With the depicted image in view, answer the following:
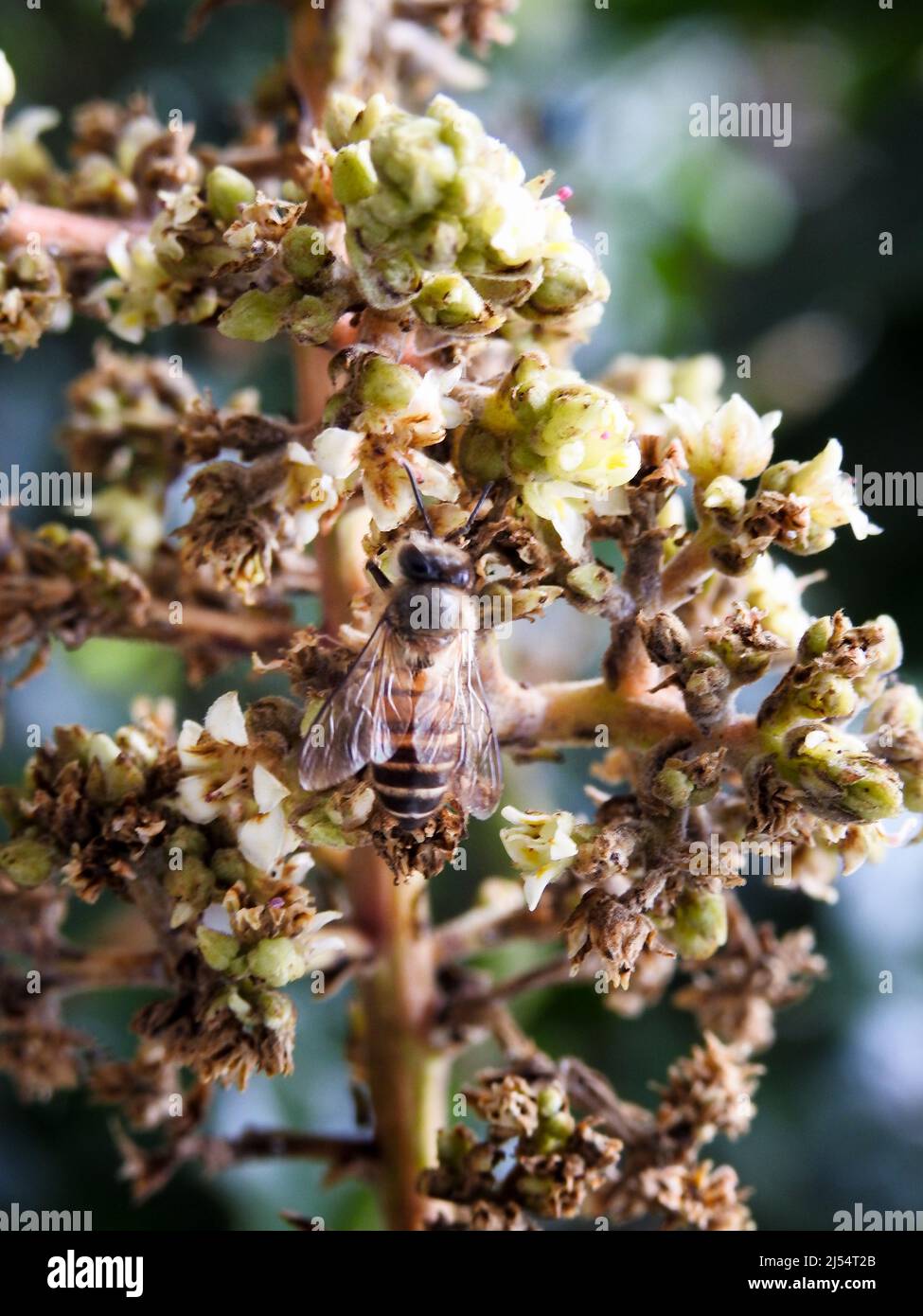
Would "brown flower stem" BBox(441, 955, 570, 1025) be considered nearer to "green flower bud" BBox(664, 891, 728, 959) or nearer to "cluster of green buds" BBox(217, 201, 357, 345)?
"green flower bud" BBox(664, 891, 728, 959)

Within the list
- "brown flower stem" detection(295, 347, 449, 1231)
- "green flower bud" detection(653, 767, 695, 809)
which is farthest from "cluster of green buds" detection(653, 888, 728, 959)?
"brown flower stem" detection(295, 347, 449, 1231)

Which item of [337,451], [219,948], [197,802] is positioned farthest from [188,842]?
[337,451]

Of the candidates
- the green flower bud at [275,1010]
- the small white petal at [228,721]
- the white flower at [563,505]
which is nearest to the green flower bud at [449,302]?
the white flower at [563,505]

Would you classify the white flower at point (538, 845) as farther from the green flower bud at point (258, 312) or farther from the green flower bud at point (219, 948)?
the green flower bud at point (258, 312)

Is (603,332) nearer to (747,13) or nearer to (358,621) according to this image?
(747,13)

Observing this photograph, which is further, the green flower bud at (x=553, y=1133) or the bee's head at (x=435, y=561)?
the green flower bud at (x=553, y=1133)

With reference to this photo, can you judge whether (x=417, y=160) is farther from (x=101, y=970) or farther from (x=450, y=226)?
(x=101, y=970)
